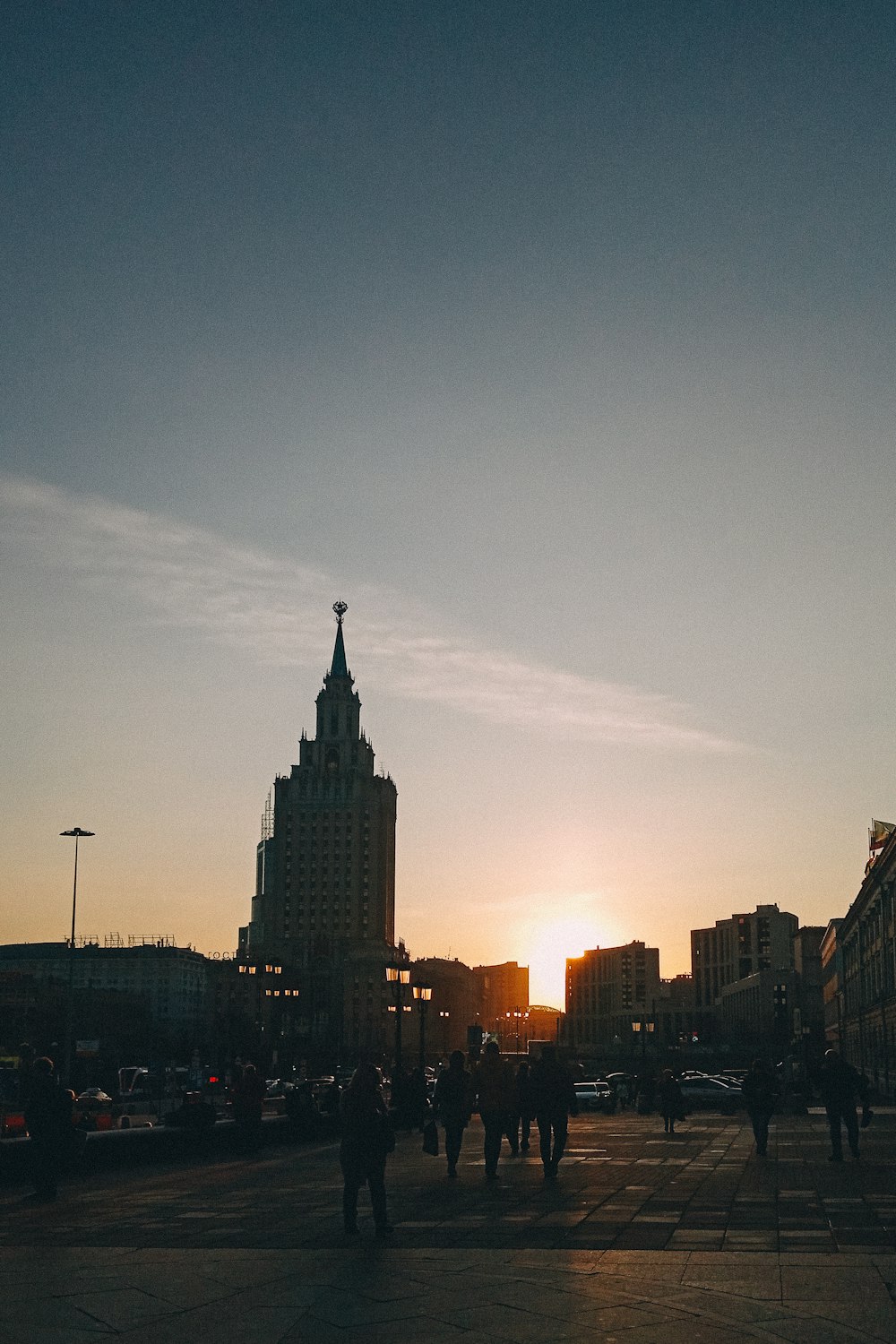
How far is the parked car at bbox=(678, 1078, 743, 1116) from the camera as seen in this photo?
50.9 m

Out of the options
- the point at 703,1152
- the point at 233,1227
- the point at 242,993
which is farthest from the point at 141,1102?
the point at 242,993

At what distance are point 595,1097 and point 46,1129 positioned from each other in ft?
124

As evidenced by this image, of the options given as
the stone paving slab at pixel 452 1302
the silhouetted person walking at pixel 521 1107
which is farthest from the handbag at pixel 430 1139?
the stone paving slab at pixel 452 1302

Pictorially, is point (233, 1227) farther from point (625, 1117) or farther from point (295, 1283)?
point (625, 1117)

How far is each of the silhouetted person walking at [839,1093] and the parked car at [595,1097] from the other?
28.2 meters

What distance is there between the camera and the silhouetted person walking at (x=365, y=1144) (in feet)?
41.7

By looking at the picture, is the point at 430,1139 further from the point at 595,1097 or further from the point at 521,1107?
the point at 595,1097

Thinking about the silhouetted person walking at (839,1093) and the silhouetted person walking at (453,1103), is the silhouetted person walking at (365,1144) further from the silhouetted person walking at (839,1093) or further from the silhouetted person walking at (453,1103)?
the silhouetted person walking at (839,1093)

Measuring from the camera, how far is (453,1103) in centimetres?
2002

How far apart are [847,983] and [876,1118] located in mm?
60181

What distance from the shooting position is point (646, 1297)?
9.09 meters

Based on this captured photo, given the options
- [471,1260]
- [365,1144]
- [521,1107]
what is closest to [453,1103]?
[521,1107]

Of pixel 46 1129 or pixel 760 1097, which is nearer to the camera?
pixel 46 1129

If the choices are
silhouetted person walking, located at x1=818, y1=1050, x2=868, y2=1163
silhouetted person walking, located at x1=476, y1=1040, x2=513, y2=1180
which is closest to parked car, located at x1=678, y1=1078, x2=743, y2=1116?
silhouetted person walking, located at x1=818, y1=1050, x2=868, y2=1163
